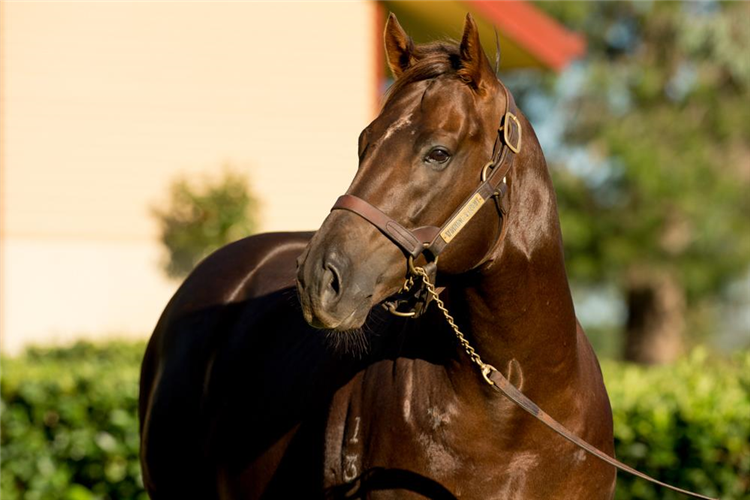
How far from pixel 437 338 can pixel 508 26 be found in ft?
34.3

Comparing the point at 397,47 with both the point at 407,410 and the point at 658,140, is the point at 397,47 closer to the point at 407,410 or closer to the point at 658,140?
the point at 407,410

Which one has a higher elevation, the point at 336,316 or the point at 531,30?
the point at 336,316

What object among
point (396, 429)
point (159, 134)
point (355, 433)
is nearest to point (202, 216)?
point (159, 134)

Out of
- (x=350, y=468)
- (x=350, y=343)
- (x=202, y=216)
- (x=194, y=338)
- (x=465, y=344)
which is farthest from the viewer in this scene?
(x=202, y=216)

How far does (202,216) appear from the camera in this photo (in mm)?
12227

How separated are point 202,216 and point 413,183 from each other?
32.1 ft

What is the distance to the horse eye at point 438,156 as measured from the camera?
2695 millimetres

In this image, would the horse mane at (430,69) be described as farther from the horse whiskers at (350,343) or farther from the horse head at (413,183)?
the horse whiskers at (350,343)

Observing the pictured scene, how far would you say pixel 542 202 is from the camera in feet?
9.59

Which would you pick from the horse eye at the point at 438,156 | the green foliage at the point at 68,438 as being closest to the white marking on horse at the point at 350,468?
the horse eye at the point at 438,156

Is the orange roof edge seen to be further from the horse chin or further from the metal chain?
the horse chin

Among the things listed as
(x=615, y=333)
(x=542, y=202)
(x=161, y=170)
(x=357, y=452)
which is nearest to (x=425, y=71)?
(x=542, y=202)

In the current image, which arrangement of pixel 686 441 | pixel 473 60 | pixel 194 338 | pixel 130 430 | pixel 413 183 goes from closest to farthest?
pixel 413 183 < pixel 473 60 < pixel 194 338 < pixel 686 441 < pixel 130 430

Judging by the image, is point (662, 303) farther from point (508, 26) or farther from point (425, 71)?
point (425, 71)
